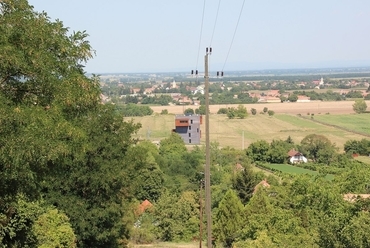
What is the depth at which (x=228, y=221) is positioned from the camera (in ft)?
76.1

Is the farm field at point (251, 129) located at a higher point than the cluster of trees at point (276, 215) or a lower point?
lower

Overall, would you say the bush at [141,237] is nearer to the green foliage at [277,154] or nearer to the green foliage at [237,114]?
the green foliage at [277,154]

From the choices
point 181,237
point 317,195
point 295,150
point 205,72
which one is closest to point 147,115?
point 295,150

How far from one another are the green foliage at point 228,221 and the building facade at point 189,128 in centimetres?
4685

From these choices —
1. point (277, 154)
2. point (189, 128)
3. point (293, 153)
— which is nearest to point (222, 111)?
point (189, 128)

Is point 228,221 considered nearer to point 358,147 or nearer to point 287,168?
point 287,168

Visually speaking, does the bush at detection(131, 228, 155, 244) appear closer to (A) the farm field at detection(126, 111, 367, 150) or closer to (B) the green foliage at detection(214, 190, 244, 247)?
(B) the green foliage at detection(214, 190, 244, 247)

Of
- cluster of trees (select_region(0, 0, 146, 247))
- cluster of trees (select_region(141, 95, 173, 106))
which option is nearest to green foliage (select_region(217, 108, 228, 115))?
cluster of trees (select_region(141, 95, 173, 106))

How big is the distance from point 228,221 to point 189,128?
1907 inches

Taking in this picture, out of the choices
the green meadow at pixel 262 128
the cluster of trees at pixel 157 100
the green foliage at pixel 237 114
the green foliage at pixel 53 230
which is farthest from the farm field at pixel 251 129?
the green foliage at pixel 53 230

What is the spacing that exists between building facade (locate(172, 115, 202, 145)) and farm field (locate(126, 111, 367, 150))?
1.52 metres

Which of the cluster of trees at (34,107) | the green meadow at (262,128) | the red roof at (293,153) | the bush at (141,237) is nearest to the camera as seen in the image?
the cluster of trees at (34,107)

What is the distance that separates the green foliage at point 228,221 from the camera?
903 inches

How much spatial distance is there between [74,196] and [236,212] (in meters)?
8.43
